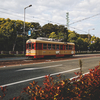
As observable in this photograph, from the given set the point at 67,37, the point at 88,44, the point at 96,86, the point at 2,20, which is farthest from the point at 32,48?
the point at 88,44

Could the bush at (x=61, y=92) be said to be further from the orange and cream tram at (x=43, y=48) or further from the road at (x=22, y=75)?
the orange and cream tram at (x=43, y=48)

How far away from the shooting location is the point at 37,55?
1759 cm

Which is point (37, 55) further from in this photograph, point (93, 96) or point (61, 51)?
point (93, 96)

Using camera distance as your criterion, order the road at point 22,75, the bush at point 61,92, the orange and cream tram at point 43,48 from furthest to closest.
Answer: the orange and cream tram at point 43,48 < the road at point 22,75 < the bush at point 61,92

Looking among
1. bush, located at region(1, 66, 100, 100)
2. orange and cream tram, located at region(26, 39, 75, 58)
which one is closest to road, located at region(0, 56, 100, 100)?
bush, located at region(1, 66, 100, 100)

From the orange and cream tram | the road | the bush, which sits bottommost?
the road

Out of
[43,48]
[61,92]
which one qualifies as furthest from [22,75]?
[43,48]

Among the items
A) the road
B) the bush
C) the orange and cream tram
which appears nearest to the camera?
the bush

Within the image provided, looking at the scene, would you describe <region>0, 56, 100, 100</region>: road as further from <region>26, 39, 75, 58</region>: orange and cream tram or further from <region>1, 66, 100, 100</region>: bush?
<region>26, 39, 75, 58</region>: orange and cream tram

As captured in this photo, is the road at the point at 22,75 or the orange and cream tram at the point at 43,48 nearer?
the road at the point at 22,75

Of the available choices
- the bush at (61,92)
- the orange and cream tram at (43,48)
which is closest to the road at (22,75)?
the bush at (61,92)

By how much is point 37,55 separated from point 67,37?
31.9 meters

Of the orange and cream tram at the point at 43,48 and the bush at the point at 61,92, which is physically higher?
the orange and cream tram at the point at 43,48

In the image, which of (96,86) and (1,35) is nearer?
(96,86)
